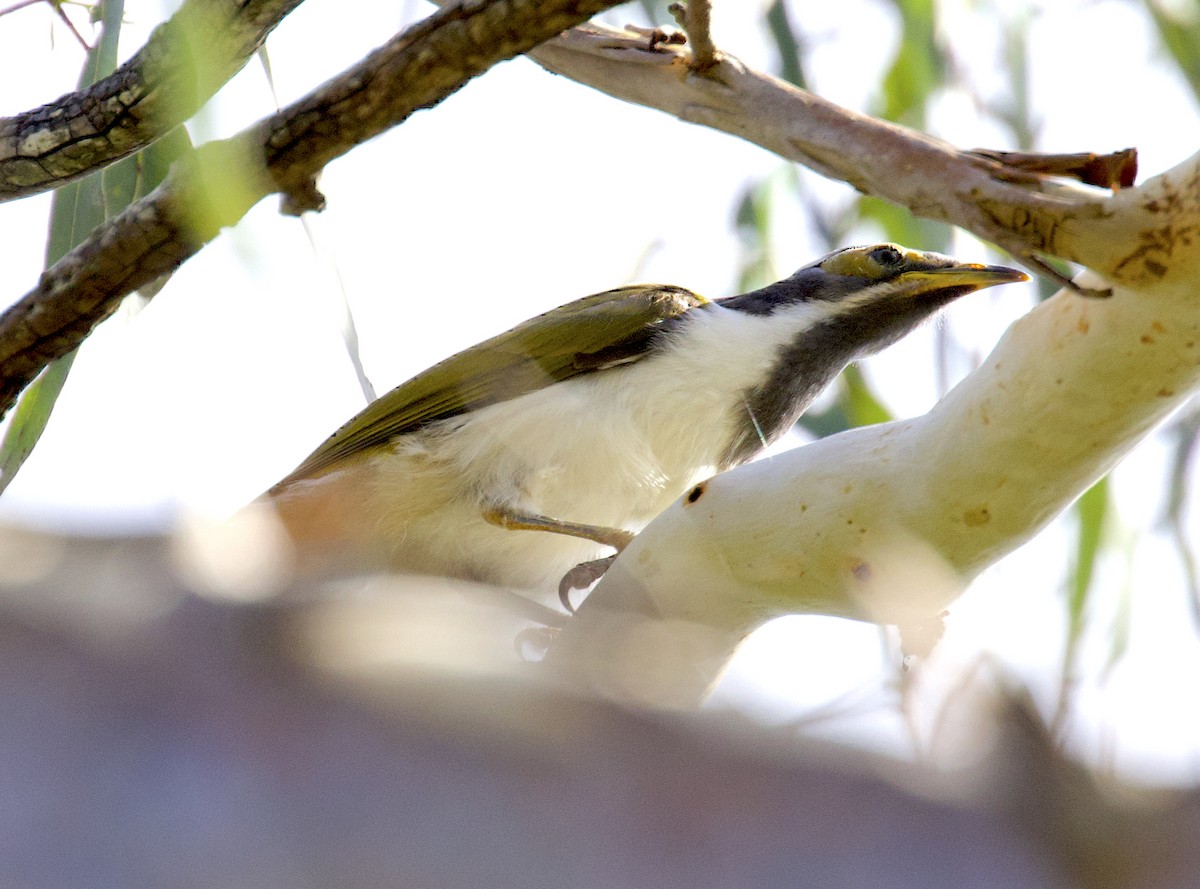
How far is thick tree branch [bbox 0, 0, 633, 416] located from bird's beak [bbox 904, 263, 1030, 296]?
134 cm

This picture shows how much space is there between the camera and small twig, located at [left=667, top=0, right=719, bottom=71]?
2.02m

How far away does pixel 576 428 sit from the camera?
2.86 meters

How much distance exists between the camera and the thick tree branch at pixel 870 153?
1.64 metres

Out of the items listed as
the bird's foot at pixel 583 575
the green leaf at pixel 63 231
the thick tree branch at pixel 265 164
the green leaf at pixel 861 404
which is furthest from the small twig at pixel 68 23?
the green leaf at pixel 861 404

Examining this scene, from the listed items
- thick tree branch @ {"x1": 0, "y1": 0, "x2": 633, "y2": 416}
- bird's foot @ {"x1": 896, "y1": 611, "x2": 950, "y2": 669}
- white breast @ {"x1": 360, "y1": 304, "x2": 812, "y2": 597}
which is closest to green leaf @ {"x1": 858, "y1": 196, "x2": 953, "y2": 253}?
white breast @ {"x1": 360, "y1": 304, "x2": 812, "y2": 597}

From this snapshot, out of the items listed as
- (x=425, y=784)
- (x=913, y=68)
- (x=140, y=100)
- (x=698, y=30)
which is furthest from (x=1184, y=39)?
(x=425, y=784)

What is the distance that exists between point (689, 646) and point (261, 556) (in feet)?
4.52

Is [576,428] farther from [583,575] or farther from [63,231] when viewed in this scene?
[63,231]

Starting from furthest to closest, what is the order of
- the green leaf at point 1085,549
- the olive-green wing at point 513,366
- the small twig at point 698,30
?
the green leaf at point 1085,549 → the olive-green wing at point 513,366 → the small twig at point 698,30

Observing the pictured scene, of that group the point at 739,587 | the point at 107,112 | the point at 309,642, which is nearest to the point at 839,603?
the point at 739,587

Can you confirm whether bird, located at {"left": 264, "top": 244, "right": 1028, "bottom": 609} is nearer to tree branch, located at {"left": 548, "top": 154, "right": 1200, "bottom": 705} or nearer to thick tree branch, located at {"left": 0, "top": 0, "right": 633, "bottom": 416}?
tree branch, located at {"left": 548, "top": 154, "right": 1200, "bottom": 705}

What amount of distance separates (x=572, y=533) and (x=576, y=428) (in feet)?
0.76

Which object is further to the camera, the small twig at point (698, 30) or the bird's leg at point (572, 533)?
the bird's leg at point (572, 533)

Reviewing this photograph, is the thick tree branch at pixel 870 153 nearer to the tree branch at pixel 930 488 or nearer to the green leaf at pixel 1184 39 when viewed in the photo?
the tree branch at pixel 930 488
